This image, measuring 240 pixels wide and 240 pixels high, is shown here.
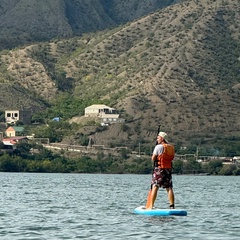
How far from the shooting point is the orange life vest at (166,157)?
47875 millimetres

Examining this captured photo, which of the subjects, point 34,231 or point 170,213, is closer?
point 34,231

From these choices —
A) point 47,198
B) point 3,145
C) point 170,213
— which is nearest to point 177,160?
point 3,145

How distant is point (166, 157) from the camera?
157 ft

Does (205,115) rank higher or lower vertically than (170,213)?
higher

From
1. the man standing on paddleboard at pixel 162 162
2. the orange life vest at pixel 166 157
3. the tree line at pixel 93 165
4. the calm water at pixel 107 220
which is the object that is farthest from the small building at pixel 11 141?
the orange life vest at pixel 166 157

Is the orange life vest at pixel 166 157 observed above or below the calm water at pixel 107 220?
above

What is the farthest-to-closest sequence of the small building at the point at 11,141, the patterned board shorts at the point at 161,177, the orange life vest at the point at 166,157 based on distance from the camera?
the small building at the point at 11,141 < the patterned board shorts at the point at 161,177 < the orange life vest at the point at 166,157

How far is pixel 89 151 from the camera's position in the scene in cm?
→ 17562

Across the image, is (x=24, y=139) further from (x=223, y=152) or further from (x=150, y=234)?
(x=150, y=234)

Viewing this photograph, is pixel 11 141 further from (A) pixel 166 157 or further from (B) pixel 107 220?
(A) pixel 166 157

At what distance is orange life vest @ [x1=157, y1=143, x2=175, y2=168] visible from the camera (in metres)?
47.9

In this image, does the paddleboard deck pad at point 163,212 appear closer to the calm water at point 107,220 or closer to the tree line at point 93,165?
the calm water at point 107,220

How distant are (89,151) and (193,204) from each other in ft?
378

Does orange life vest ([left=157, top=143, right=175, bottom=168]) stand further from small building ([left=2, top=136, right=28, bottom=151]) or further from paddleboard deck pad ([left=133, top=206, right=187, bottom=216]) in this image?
small building ([left=2, top=136, right=28, bottom=151])
